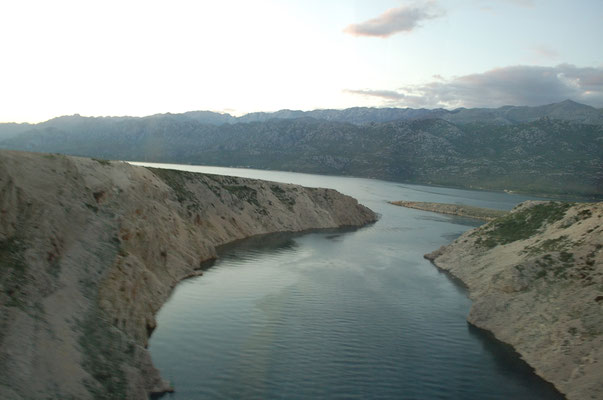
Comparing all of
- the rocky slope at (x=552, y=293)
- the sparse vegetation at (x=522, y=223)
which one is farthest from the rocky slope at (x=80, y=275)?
the sparse vegetation at (x=522, y=223)

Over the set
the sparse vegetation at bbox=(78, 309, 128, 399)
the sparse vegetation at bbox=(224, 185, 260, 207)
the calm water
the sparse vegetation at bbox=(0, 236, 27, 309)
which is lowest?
the calm water

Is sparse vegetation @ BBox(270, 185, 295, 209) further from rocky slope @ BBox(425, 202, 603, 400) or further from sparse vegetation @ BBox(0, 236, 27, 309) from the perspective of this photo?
sparse vegetation @ BBox(0, 236, 27, 309)

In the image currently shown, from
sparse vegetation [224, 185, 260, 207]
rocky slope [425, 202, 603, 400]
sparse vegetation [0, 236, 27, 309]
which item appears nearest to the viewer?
sparse vegetation [0, 236, 27, 309]

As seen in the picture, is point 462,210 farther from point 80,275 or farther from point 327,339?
point 80,275

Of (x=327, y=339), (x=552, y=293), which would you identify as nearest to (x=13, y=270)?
(x=327, y=339)

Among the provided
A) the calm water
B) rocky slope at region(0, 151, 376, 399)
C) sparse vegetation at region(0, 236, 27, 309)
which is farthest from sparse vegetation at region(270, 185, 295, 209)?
sparse vegetation at region(0, 236, 27, 309)

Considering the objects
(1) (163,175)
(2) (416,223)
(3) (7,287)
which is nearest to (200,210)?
(1) (163,175)

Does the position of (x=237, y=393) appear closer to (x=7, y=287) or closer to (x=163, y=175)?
(x=7, y=287)
